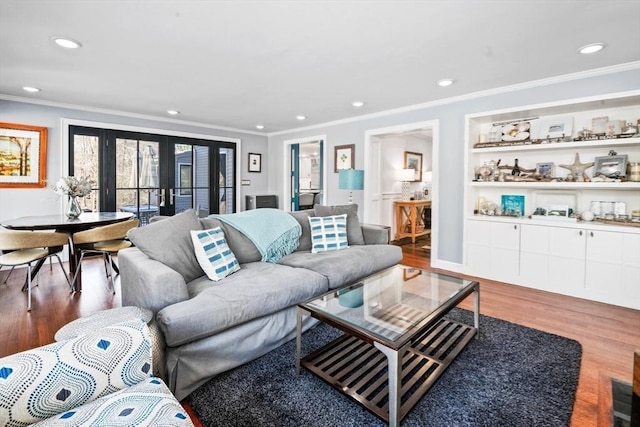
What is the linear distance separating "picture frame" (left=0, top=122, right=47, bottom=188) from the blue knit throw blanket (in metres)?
3.22

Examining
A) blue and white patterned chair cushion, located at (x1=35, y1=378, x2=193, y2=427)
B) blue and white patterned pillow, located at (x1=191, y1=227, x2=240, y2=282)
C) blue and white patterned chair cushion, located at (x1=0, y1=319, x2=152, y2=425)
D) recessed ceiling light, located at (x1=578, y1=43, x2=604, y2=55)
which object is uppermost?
recessed ceiling light, located at (x1=578, y1=43, x2=604, y2=55)

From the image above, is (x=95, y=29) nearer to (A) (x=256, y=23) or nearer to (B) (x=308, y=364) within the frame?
(A) (x=256, y=23)

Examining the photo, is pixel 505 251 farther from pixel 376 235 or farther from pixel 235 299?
pixel 235 299

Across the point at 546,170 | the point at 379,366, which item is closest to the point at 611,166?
the point at 546,170

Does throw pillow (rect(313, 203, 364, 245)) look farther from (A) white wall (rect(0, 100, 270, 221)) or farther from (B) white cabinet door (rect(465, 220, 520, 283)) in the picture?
(A) white wall (rect(0, 100, 270, 221))

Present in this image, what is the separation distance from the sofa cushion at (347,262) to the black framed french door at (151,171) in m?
3.63

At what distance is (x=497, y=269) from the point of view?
12.4 feet

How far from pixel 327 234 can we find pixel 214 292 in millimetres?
1541

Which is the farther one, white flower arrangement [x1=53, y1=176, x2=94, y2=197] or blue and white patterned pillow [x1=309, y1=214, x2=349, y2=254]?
white flower arrangement [x1=53, y1=176, x2=94, y2=197]

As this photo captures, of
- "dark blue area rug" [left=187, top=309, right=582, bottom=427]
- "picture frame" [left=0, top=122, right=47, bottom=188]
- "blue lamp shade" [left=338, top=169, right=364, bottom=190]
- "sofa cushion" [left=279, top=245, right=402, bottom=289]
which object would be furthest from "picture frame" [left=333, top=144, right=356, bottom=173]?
"picture frame" [left=0, top=122, right=47, bottom=188]

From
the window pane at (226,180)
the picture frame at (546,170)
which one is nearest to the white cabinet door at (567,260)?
the picture frame at (546,170)

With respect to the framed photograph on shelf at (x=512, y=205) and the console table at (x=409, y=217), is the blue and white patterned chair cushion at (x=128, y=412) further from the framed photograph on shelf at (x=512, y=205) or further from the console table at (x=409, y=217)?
the console table at (x=409, y=217)

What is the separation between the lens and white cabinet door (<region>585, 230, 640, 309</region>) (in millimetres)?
2939

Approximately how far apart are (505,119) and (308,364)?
3721 millimetres
